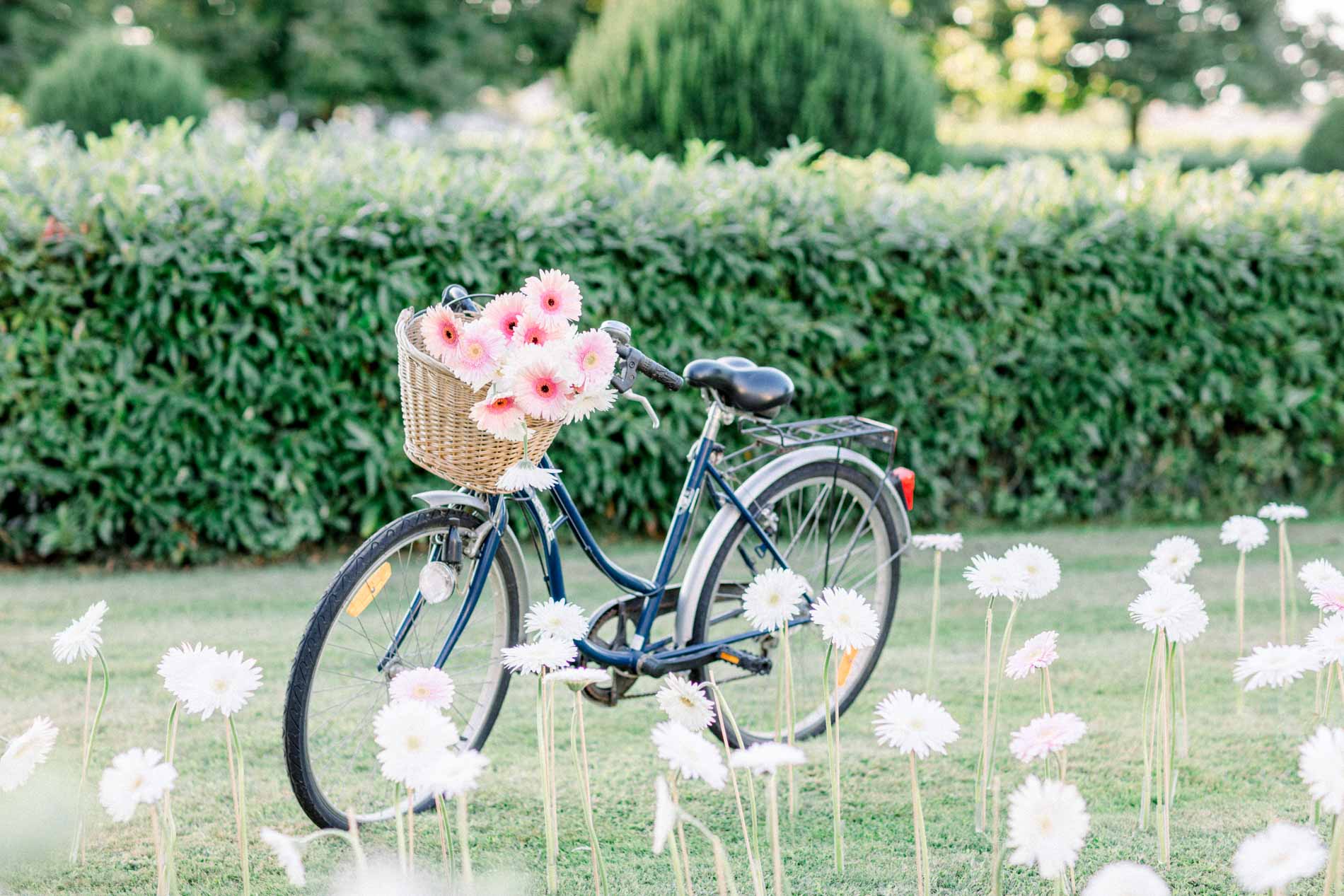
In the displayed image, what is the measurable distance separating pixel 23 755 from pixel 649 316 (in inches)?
138

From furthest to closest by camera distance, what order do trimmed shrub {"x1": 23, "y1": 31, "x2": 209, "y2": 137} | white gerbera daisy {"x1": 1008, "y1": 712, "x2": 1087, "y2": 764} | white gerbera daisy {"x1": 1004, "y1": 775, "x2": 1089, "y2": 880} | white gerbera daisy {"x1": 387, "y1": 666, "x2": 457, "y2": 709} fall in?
trimmed shrub {"x1": 23, "y1": 31, "x2": 209, "y2": 137}, white gerbera daisy {"x1": 387, "y1": 666, "x2": 457, "y2": 709}, white gerbera daisy {"x1": 1008, "y1": 712, "x2": 1087, "y2": 764}, white gerbera daisy {"x1": 1004, "y1": 775, "x2": 1089, "y2": 880}

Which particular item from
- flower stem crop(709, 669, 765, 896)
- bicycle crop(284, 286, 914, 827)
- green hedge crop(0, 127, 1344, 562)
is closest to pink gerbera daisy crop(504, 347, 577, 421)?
bicycle crop(284, 286, 914, 827)

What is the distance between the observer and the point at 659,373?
274 cm

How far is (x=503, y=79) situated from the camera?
20844 mm

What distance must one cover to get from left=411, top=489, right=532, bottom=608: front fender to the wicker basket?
4 cm

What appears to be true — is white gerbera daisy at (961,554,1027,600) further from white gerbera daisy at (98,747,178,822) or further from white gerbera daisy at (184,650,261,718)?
white gerbera daisy at (98,747,178,822)

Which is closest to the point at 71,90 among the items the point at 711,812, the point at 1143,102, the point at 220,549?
the point at 220,549

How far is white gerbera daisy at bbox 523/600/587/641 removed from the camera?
2279 mm

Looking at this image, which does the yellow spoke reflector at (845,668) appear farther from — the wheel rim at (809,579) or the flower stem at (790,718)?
the flower stem at (790,718)

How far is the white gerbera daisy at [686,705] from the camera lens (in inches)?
86.0

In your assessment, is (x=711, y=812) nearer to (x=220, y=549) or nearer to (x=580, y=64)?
(x=220, y=549)

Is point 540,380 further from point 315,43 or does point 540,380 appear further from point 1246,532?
point 315,43

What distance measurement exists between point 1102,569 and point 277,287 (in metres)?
3.57

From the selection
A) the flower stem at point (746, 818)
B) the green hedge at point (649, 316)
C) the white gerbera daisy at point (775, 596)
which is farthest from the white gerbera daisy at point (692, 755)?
the green hedge at point (649, 316)
